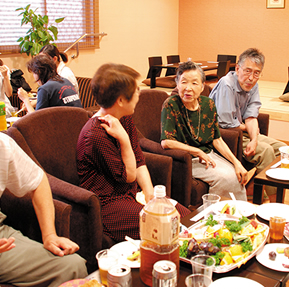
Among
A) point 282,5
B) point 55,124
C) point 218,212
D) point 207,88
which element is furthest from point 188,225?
point 282,5

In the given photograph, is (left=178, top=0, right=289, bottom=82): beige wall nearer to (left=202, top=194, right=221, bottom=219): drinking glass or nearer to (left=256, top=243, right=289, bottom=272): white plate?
(left=202, top=194, right=221, bottom=219): drinking glass

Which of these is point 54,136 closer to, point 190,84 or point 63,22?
point 190,84

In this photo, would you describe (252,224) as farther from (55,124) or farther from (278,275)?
(55,124)

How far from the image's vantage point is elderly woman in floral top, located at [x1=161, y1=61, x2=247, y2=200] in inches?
99.0

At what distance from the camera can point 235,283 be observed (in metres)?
1.12

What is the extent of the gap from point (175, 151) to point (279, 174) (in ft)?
2.27

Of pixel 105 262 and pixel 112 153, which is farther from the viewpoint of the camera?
pixel 112 153

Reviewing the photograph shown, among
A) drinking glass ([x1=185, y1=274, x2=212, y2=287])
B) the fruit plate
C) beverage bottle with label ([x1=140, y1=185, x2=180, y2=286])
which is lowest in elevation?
the fruit plate

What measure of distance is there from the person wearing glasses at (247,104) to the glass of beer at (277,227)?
1.59 m

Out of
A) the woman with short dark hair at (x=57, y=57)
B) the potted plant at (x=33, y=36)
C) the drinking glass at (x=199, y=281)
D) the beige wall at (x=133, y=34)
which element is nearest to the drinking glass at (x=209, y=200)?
the drinking glass at (x=199, y=281)

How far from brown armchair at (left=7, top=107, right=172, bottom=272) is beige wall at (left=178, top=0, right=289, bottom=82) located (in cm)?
696

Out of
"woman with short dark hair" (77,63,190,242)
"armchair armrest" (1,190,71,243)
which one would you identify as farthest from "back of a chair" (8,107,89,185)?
"armchair armrest" (1,190,71,243)

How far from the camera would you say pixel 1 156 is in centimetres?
135

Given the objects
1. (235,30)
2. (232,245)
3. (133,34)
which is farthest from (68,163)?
(235,30)
